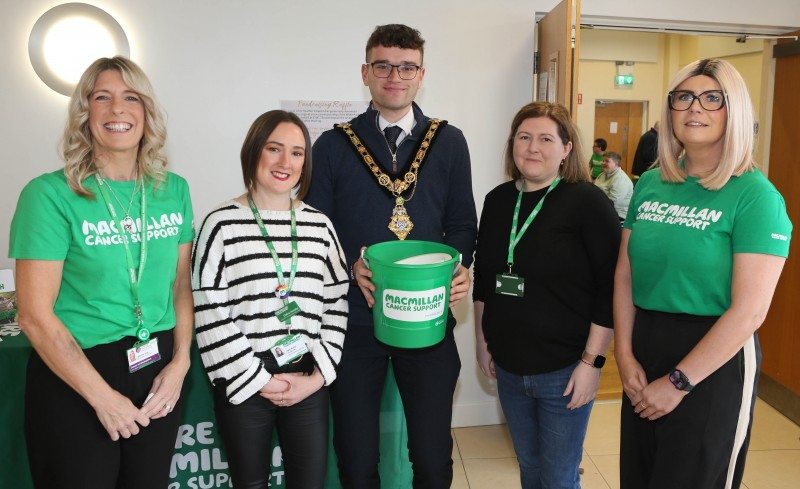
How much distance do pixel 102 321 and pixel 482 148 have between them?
88.3 inches

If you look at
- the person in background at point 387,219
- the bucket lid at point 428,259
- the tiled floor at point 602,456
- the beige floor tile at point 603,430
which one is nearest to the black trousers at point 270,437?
the person in background at point 387,219

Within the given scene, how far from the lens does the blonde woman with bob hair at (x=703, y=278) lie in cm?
142

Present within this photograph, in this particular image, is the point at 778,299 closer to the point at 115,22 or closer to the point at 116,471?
the point at 116,471

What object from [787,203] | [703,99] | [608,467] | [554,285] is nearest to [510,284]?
[554,285]

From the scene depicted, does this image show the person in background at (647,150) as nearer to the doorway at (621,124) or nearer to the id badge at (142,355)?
the doorway at (621,124)

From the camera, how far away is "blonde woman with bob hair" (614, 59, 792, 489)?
4.65 feet

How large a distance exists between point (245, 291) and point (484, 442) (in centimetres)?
213

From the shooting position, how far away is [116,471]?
1502 millimetres

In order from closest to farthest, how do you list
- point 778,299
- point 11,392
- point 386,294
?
1. point 386,294
2. point 11,392
3. point 778,299

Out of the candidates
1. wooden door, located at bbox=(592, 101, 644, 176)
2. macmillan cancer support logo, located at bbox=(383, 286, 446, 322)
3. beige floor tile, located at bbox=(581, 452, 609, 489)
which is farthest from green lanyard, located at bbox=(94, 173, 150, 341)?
wooden door, located at bbox=(592, 101, 644, 176)

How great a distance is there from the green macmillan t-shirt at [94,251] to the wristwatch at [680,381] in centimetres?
143

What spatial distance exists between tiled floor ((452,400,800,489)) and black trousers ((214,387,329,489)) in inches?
50.8

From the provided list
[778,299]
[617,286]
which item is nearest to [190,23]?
[617,286]

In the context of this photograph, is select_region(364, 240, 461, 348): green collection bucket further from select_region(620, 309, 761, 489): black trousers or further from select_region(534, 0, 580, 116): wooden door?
select_region(534, 0, 580, 116): wooden door
